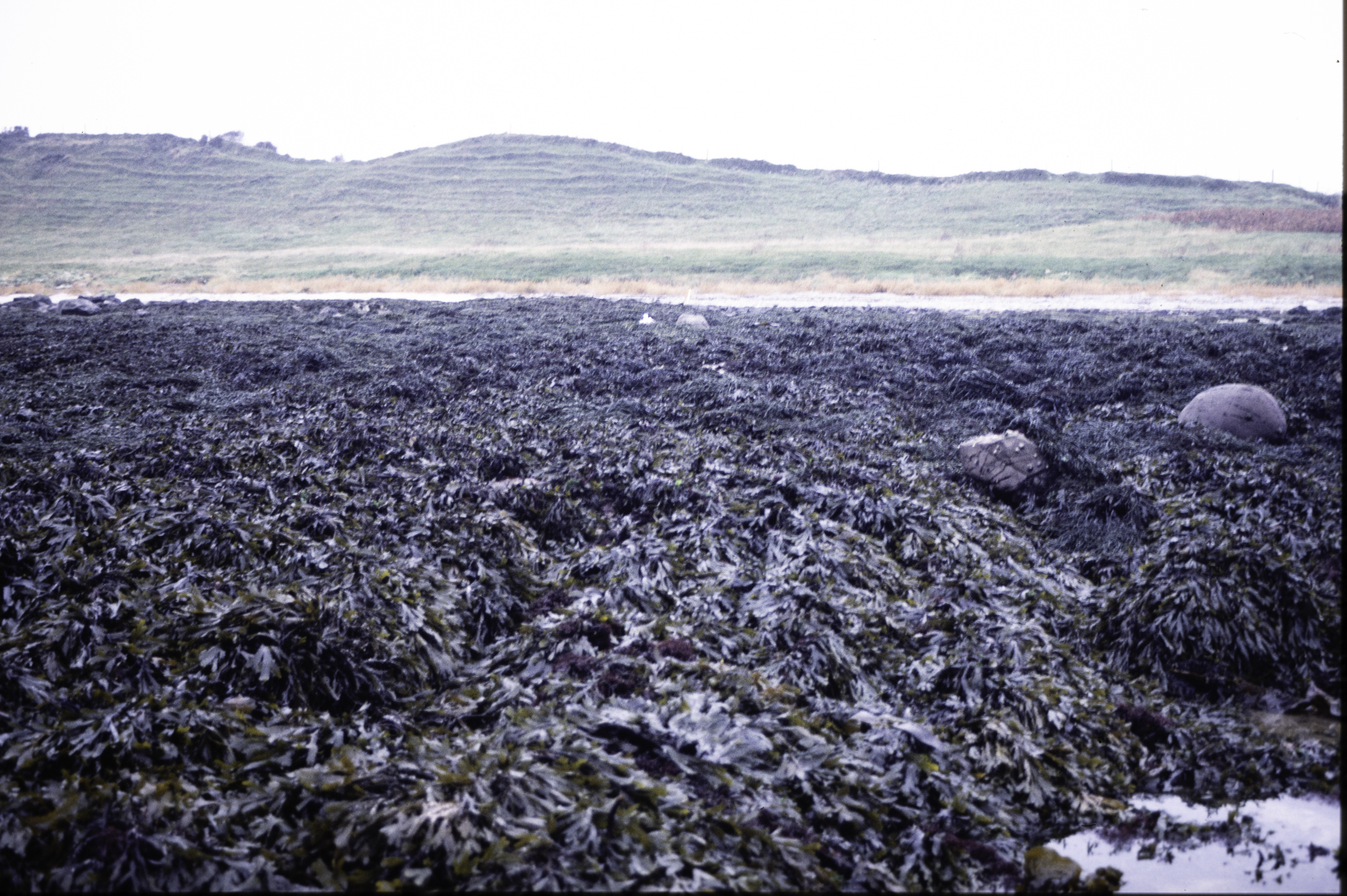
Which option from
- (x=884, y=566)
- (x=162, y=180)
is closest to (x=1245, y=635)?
(x=884, y=566)

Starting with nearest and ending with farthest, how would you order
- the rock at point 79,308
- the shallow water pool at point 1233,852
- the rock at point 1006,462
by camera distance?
the shallow water pool at point 1233,852 → the rock at point 1006,462 → the rock at point 79,308

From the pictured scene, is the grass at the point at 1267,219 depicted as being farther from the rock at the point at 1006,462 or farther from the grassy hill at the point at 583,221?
the rock at the point at 1006,462

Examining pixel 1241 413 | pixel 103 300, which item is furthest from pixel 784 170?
pixel 1241 413

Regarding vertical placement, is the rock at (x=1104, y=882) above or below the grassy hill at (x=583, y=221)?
below

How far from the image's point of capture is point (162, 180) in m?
68.5

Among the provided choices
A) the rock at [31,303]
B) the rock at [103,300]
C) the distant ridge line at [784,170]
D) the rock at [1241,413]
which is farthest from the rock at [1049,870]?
the distant ridge line at [784,170]

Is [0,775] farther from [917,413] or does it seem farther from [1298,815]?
[917,413]

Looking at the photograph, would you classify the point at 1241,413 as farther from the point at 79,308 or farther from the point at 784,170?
the point at 784,170

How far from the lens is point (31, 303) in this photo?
71.4 ft

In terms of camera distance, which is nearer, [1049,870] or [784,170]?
[1049,870]

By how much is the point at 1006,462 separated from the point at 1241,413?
3258mm

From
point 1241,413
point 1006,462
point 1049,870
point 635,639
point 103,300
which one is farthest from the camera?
point 103,300

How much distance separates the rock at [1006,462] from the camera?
25.3 ft

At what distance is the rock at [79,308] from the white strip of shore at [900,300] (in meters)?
3.71
